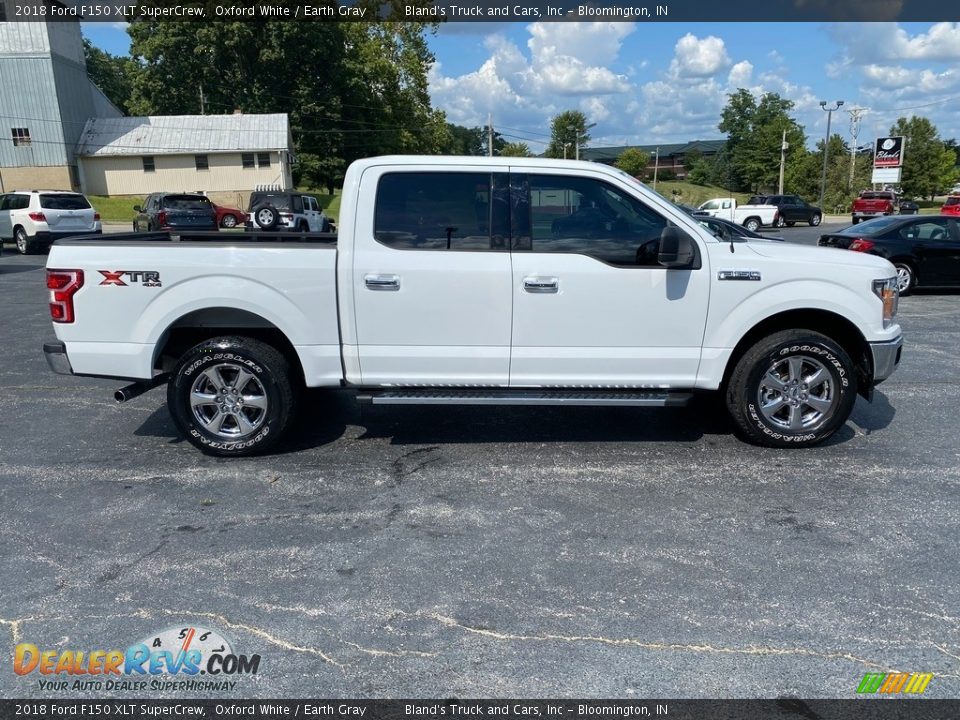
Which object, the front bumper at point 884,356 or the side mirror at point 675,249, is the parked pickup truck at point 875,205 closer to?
the front bumper at point 884,356

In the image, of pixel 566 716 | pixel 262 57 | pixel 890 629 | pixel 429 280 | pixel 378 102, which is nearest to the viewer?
pixel 566 716

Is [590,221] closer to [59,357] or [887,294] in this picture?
[887,294]

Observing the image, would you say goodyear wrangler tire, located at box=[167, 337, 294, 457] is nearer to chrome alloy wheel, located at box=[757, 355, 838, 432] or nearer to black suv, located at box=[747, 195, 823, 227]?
chrome alloy wheel, located at box=[757, 355, 838, 432]

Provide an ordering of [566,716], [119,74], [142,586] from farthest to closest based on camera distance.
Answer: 1. [119,74]
2. [142,586]
3. [566,716]

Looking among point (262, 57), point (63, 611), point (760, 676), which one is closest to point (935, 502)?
point (760, 676)

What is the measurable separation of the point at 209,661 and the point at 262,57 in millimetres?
56192

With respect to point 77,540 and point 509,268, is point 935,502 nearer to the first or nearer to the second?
point 509,268

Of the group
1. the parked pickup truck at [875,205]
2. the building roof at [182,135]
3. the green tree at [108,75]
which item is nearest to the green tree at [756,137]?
the parked pickup truck at [875,205]

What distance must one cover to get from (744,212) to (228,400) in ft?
113

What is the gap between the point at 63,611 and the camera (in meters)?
3.40

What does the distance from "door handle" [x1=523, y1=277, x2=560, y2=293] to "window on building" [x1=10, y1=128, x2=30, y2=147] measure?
4601cm

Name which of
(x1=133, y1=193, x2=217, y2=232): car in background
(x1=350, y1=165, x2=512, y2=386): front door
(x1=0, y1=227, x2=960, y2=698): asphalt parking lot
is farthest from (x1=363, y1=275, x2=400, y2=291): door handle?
(x1=133, y1=193, x2=217, y2=232): car in background

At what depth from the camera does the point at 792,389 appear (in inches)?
208

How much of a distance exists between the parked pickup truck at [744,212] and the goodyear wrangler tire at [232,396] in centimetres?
3166
